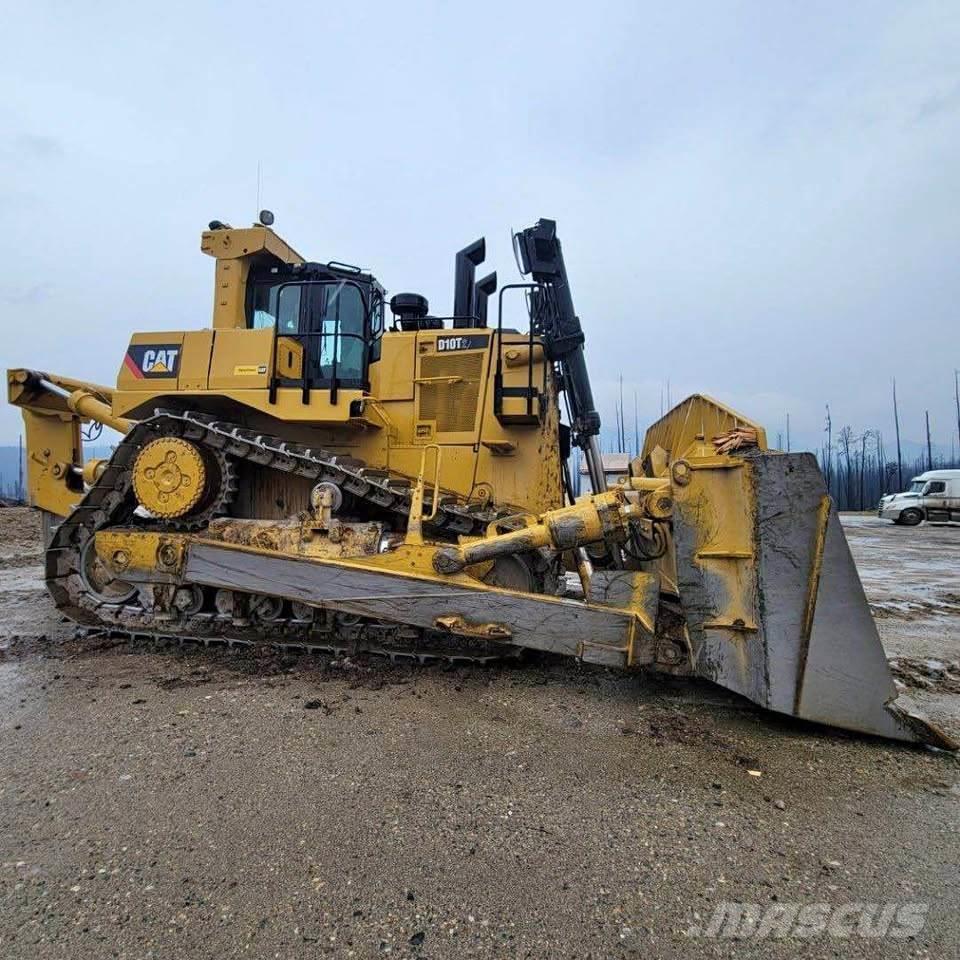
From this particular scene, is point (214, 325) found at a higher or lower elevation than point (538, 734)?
higher

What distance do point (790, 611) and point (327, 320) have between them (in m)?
4.56

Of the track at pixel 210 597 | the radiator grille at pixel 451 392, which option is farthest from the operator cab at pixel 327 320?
the track at pixel 210 597

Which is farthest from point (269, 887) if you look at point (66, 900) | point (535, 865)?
point (535, 865)

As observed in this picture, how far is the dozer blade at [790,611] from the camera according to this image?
3270 millimetres

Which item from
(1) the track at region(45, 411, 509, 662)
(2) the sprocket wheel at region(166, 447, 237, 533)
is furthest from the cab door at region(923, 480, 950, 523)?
(2) the sprocket wheel at region(166, 447, 237, 533)

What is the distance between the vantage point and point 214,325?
19.8 feet

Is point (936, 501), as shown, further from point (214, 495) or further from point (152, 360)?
point (152, 360)

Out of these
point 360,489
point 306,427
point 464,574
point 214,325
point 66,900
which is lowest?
point 66,900

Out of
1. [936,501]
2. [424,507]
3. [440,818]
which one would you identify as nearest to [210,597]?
[424,507]

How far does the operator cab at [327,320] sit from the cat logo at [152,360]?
2.87ft

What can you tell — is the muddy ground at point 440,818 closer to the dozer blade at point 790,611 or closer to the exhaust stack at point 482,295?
the dozer blade at point 790,611

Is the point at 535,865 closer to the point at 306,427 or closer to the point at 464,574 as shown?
the point at 464,574

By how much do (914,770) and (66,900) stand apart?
12.7ft

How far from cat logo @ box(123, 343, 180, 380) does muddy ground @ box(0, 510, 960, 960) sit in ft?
8.86
